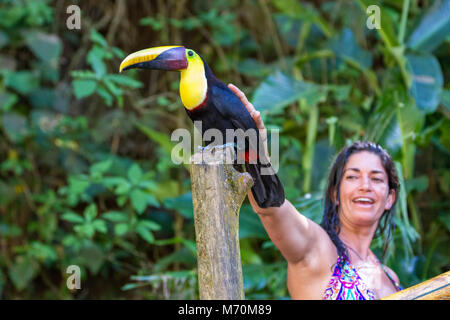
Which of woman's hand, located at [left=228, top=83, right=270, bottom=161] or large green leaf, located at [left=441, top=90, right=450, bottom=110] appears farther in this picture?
large green leaf, located at [left=441, top=90, right=450, bottom=110]

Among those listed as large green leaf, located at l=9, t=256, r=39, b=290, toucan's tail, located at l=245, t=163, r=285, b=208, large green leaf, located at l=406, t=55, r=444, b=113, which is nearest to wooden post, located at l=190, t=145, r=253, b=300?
toucan's tail, located at l=245, t=163, r=285, b=208

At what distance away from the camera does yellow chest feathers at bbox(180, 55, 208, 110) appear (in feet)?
3.90

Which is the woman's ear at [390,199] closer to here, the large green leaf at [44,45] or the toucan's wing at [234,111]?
the toucan's wing at [234,111]

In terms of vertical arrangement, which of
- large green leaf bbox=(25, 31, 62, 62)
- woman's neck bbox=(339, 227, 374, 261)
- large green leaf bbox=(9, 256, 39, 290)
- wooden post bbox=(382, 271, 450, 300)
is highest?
large green leaf bbox=(25, 31, 62, 62)

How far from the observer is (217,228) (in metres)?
0.97

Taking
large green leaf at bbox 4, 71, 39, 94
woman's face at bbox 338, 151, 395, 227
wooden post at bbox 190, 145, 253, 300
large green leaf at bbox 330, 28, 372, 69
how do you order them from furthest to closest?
large green leaf at bbox 4, 71, 39, 94 → large green leaf at bbox 330, 28, 372, 69 → woman's face at bbox 338, 151, 395, 227 → wooden post at bbox 190, 145, 253, 300

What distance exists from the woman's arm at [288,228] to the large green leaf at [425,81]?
1.17 meters

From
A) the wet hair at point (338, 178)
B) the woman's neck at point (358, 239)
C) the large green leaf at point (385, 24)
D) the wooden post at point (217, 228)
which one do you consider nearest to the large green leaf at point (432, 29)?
the large green leaf at point (385, 24)

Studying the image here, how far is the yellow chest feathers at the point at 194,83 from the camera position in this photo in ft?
3.90

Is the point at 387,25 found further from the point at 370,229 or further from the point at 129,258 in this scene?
the point at 129,258

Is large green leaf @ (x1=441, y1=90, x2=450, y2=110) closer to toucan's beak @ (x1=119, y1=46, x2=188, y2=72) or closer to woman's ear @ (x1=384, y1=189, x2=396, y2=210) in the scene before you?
woman's ear @ (x1=384, y1=189, x2=396, y2=210)

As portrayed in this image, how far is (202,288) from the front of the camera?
3.16 ft

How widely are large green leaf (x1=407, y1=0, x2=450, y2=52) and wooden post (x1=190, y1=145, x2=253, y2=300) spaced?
2007mm
